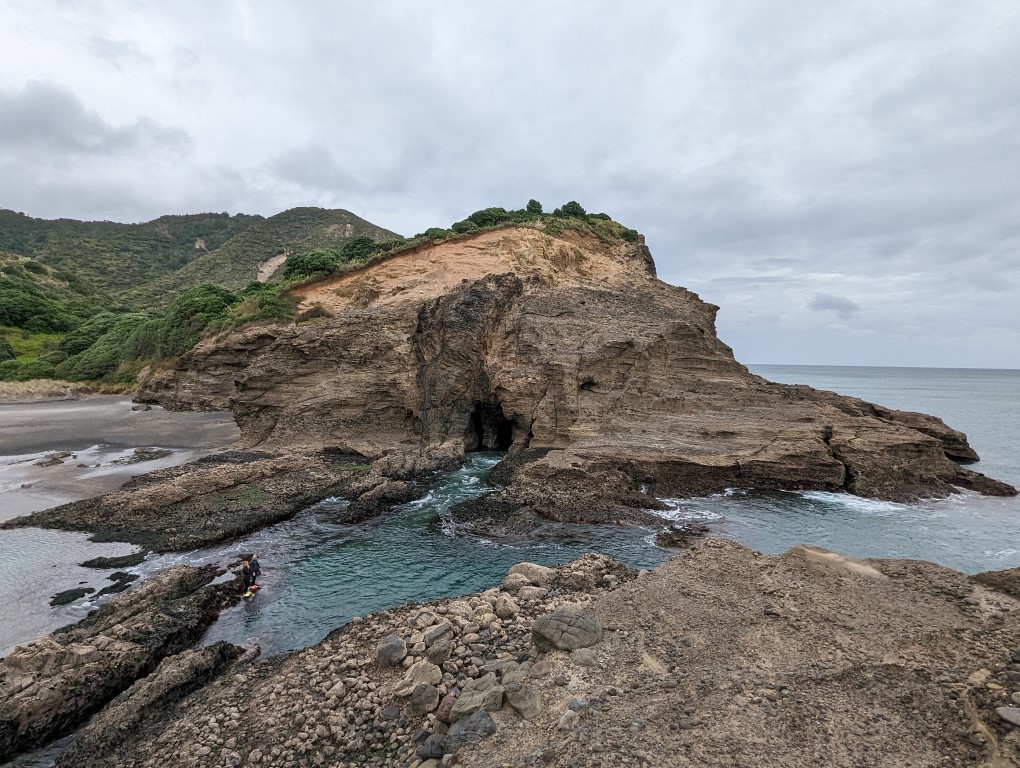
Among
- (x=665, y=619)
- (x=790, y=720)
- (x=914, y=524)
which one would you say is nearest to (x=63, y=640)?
(x=665, y=619)

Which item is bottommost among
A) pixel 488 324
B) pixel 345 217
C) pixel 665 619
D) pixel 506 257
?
pixel 665 619

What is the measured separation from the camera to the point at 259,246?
9762cm

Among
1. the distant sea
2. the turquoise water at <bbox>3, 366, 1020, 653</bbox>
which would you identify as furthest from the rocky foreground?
the distant sea

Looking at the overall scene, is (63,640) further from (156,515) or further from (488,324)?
(488,324)

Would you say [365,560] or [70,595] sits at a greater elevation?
[365,560]

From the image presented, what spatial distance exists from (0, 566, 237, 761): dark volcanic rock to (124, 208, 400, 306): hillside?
8021 centimetres

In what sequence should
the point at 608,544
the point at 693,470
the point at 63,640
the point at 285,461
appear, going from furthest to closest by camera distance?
the point at 285,461 → the point at 693,470 → the point at 608,544 → the point at 63,640

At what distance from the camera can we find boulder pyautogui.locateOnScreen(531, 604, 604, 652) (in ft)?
26.5

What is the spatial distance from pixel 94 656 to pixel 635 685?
33.9ft

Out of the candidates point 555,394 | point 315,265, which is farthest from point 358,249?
point 555,394

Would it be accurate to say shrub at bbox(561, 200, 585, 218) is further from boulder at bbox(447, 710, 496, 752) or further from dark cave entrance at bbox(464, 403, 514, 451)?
boulder at bbox(447, 710, 496, 752)

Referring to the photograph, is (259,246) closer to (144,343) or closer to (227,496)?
(144,343)

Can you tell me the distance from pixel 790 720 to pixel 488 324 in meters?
24.1

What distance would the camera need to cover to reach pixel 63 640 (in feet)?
34.2
